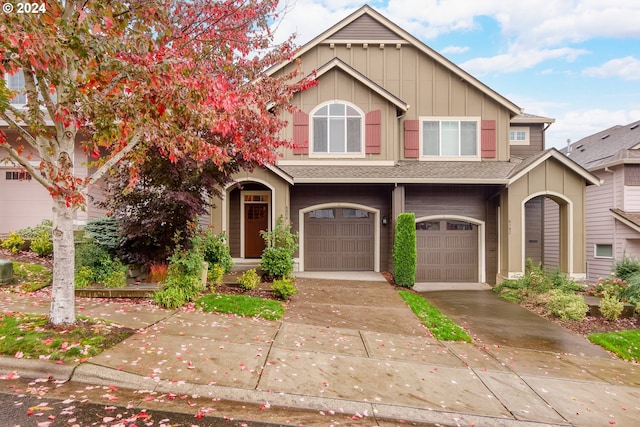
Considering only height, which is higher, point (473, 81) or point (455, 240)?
point (473, 81)

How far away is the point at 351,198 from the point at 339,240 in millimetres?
1564

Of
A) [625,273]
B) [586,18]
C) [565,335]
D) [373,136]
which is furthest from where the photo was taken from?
[586,18]

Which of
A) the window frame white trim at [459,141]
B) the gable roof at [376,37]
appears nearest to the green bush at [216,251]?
the gable roof at [376,37]

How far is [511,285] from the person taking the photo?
38.3 feet

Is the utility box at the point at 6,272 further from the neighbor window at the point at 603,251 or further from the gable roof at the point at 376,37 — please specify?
the neighbor window at the point at 603,251

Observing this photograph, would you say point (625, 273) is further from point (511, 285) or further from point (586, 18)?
point (586, 18)

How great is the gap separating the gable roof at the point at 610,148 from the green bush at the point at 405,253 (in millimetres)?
8844

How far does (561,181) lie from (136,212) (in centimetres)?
1263

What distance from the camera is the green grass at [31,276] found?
7883 millimetres

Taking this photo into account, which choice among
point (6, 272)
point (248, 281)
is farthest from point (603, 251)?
point (6, 272)

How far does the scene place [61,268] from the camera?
518 cm

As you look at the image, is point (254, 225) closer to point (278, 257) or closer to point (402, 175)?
point (278, 257)

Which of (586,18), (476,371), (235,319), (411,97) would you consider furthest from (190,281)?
(586,18)

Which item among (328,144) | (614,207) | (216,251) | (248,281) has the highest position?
(328,144)
